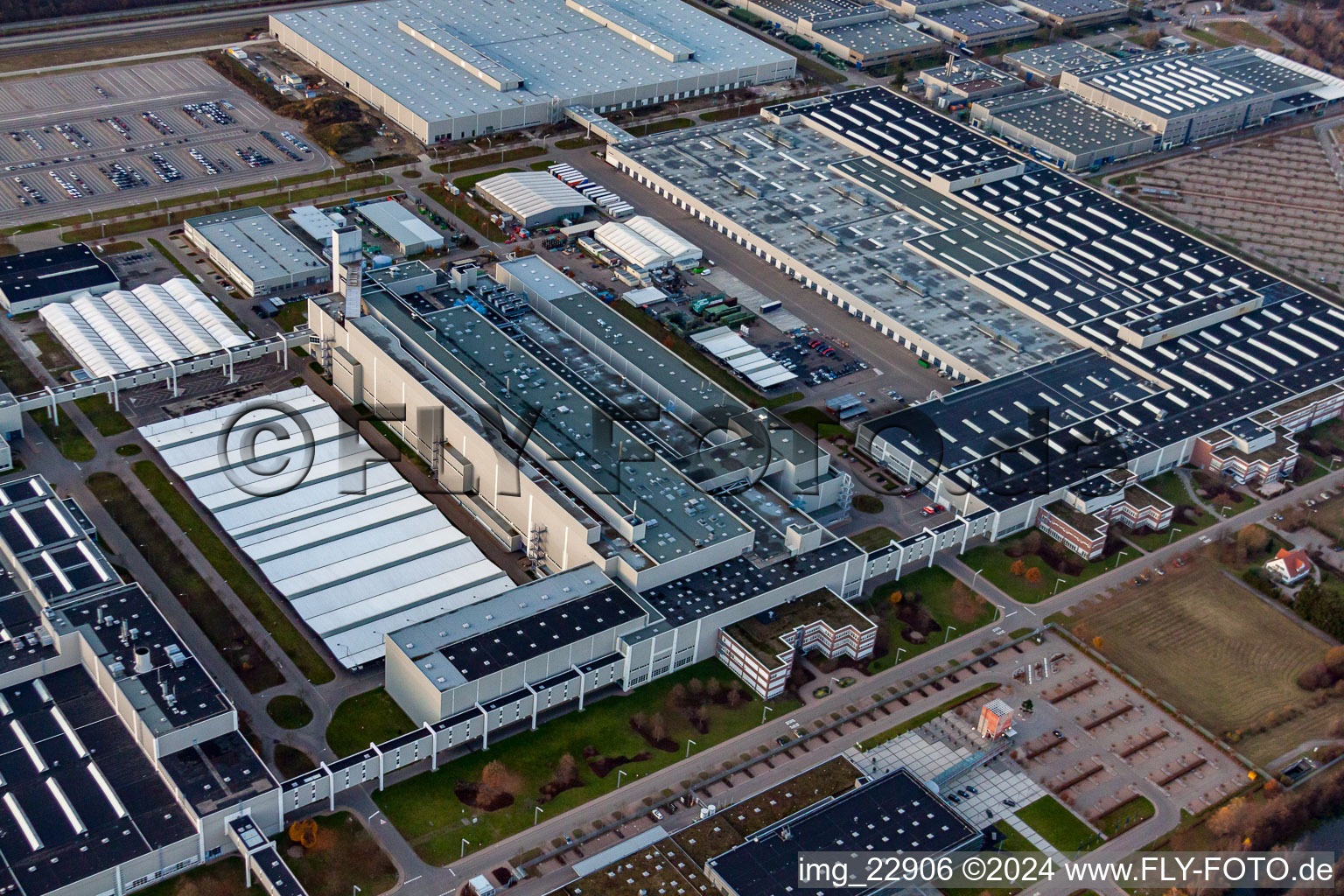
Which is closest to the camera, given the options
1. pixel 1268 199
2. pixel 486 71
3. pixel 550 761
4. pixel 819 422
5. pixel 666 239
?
pixel 550 761

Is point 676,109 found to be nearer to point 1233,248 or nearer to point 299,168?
point 299,168

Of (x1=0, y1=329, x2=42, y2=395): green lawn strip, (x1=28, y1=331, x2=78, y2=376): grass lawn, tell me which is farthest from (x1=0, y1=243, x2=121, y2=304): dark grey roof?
(x1=0, y1=329, x2=42, y2=395): green lawn strip

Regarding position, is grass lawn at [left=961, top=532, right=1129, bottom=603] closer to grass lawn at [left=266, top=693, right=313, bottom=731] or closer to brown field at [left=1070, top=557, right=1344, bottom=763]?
brown field at [left=1070, top=557, right=1344, bottom=763]

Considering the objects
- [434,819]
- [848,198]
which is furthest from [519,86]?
[434,819]

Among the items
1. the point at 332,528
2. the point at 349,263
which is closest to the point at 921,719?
the point at 332,528

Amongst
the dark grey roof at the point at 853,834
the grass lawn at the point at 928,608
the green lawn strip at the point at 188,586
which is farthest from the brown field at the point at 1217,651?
the green lawn strip at the point at 188,586

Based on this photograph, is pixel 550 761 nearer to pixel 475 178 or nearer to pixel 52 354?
pixel 52 354
